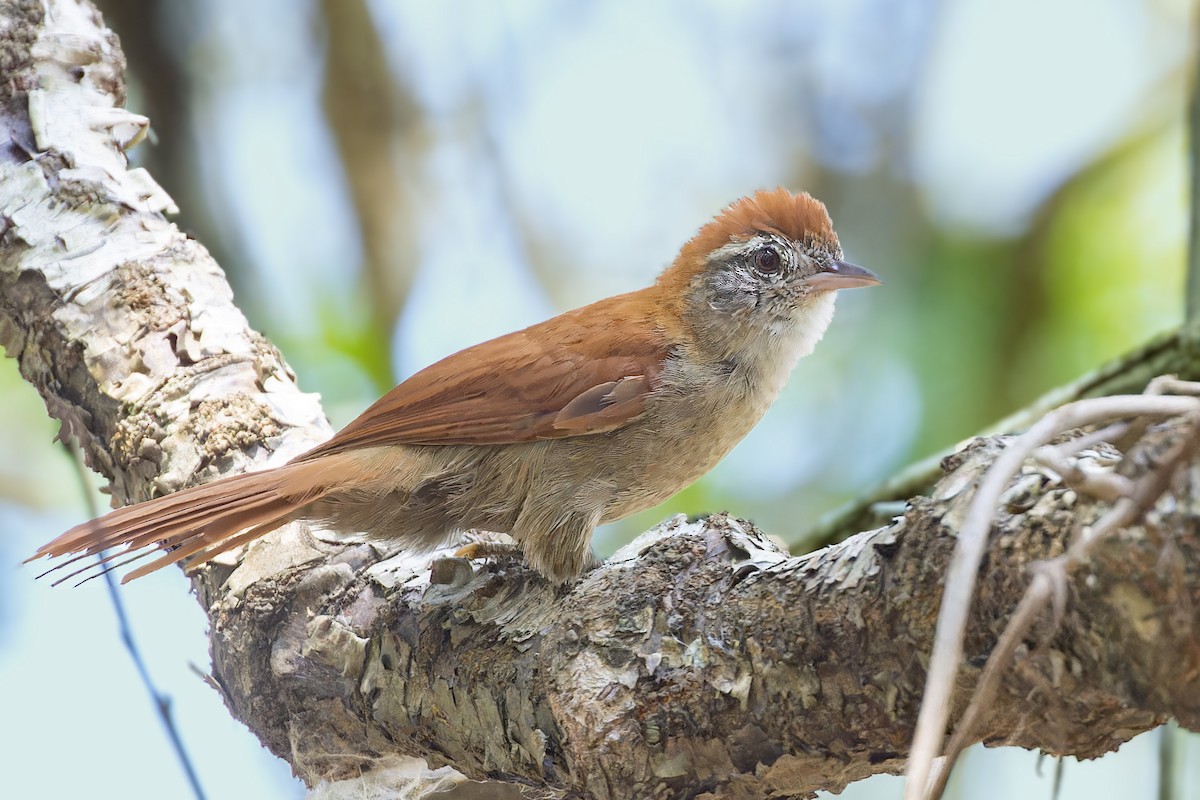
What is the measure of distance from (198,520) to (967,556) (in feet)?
5.87

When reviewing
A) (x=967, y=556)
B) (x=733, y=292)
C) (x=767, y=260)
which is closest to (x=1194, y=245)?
(x=767, y=260)

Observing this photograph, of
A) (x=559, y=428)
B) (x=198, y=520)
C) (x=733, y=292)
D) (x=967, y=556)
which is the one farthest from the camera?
(x=733, y=292)

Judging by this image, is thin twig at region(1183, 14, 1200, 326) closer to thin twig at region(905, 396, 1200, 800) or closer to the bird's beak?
the bird's beak

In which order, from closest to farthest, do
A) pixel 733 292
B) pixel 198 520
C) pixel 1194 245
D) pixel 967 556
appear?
pixel 967 556, pixel 198 520, pixel 733 292, pixel 1194 245

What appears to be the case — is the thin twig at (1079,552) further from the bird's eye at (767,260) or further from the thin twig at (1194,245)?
the thin twig at (1194,245)

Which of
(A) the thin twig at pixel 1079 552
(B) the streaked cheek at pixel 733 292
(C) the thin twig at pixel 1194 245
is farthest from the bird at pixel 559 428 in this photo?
(A) the thin twig at pixel 1079 552

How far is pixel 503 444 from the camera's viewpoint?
2.85 m

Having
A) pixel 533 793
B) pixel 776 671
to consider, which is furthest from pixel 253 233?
pixel 776 671

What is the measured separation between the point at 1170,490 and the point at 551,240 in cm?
511

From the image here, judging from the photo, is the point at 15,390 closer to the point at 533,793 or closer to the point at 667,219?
the point at 667,219

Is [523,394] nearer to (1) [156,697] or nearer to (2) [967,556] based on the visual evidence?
(1) [156,697]

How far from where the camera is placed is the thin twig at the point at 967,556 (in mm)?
1131

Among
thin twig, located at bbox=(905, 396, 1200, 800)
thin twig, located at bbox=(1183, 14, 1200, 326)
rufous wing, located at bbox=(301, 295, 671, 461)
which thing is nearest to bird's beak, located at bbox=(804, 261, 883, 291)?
rufous wing, located at bbox=(301, 295, 671, 461)

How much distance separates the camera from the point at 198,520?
239cm
